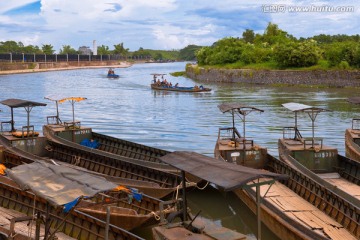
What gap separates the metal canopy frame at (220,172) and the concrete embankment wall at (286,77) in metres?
61.3

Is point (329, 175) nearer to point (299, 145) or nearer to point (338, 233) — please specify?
point (299, 145)

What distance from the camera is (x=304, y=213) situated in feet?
50.7

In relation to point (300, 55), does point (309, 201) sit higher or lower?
lower

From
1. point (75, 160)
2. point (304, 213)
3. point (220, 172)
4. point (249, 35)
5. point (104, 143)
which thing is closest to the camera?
point (220, 172)

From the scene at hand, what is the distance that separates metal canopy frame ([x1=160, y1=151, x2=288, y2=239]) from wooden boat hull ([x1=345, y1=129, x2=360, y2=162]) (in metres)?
13.1

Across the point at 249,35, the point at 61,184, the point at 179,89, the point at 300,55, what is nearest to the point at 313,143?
the point at 61,184

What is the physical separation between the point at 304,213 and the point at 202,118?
28531 mm

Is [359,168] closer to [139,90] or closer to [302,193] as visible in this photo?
[302,193]

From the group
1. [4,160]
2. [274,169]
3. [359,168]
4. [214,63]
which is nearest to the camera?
[359,168]

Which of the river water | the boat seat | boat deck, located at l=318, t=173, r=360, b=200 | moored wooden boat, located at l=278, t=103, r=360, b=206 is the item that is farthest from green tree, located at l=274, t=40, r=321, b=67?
boat deck, located at l=318, t=173, r=360, b=200

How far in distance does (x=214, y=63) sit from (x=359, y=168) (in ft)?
264

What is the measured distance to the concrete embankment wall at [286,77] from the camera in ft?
225

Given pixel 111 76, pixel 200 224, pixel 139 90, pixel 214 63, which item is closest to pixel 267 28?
pixel 214 63

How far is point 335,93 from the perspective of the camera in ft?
205
